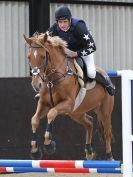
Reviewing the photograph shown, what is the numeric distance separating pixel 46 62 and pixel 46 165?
1058 mm

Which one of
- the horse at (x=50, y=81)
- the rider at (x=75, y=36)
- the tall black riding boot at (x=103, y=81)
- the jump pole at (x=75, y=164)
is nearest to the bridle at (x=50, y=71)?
the horse at (x=50, y=81)

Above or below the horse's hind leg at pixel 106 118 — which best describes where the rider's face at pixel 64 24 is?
above

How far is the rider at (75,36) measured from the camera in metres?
6.41

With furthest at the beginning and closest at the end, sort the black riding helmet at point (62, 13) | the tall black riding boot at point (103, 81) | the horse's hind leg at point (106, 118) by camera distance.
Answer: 1. the horse's hind leg at point (106, 118)
2. the tall black riding boot at point (103, 81)
3. the black riding helmet at point (62, 13)

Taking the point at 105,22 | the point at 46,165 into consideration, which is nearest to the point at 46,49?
the point at 46,165

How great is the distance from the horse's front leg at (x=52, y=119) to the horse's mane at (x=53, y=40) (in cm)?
60

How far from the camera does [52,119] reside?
5.94 metres

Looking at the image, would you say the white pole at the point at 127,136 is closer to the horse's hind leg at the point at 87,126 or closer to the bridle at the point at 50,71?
Result: the bridle at the point at 50,71

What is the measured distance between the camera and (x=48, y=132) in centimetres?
588

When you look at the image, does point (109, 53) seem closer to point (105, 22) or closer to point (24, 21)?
point (105, 22)

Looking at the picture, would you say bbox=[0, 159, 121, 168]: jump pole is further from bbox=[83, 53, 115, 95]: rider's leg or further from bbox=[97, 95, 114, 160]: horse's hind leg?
bbox=[97, 95, 114, 160]: horse's hind leg

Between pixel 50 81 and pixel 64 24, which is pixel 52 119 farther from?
pixel 64 24

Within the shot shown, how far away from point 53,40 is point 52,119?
2.79ft

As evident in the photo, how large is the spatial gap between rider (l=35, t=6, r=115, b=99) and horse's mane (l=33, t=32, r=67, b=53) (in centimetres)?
12
